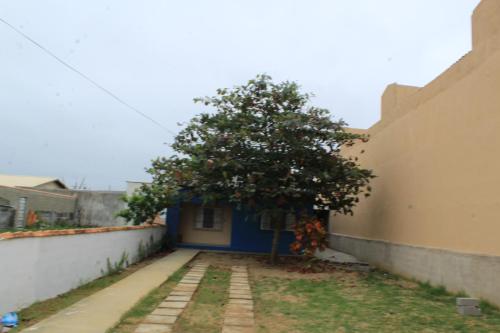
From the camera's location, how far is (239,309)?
24.1 feet

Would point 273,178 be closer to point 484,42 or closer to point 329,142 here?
point 329,142

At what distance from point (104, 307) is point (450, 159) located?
748cm

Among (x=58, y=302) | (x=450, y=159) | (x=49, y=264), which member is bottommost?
(x=58, y=302)

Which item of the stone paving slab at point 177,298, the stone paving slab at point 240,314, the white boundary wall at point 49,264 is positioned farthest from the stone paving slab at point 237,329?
the white boundary wall at point 49,264

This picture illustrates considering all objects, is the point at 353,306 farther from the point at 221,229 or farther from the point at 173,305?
the point at 221,229

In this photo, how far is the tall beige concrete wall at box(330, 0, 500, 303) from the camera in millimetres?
8469

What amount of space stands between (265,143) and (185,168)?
2.82 m

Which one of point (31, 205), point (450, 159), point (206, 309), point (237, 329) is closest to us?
point (237, 329)

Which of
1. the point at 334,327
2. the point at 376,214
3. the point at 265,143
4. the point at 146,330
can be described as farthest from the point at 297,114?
the point at 146,330

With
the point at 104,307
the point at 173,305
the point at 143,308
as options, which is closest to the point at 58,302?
the point at 104,307

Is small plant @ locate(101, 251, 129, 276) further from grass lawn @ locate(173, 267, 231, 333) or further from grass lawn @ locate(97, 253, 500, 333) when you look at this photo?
grass lawn @ locate(173, 267, 231, 333)

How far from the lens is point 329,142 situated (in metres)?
13.4

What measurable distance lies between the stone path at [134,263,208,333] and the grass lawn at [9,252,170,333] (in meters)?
1.40

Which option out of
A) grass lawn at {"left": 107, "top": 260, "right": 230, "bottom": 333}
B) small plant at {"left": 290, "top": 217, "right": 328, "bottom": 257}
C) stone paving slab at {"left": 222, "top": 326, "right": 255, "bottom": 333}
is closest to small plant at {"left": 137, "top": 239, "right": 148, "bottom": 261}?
grass lawn at {"left": 107, "top": 260, "right": 230, "bottom": 333}
